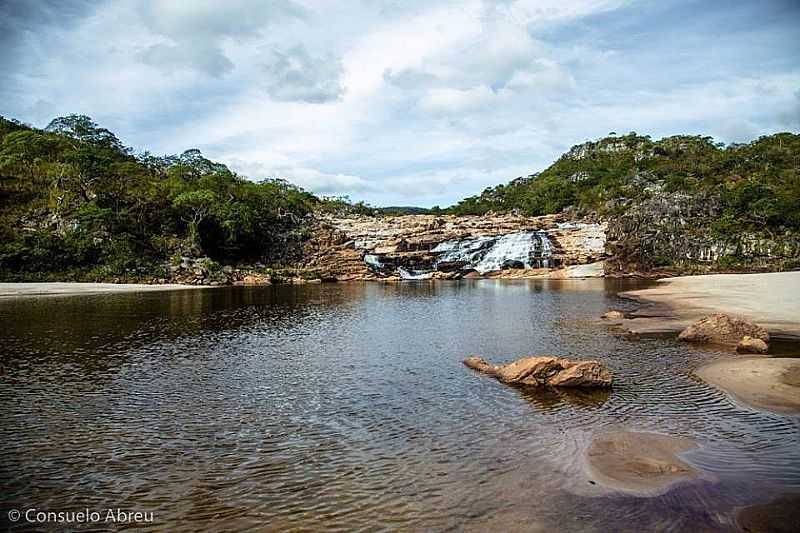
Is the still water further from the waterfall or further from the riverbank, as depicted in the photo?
the waterfall

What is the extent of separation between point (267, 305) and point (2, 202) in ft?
170

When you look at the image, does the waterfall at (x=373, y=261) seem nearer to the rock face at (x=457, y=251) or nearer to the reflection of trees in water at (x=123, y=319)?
the rock face at (x=457, y=251)

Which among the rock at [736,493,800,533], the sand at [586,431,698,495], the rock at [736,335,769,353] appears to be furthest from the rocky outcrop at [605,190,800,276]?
the rock at [736,493,800,533]

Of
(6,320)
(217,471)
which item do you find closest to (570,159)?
(6,320)

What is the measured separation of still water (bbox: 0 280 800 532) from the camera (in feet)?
27.5

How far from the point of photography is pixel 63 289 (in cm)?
5041

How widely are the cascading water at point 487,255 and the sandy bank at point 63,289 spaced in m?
31.7

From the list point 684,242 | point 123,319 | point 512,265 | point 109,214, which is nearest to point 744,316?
point 123,319

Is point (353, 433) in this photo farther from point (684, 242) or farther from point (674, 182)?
point (674, 182)

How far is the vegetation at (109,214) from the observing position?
202 ft

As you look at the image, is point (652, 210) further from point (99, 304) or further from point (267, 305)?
point (99, 304)

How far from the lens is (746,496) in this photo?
8.56m

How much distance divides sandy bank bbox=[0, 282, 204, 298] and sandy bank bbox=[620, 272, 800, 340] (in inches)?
1805

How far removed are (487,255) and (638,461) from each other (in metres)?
66.8
